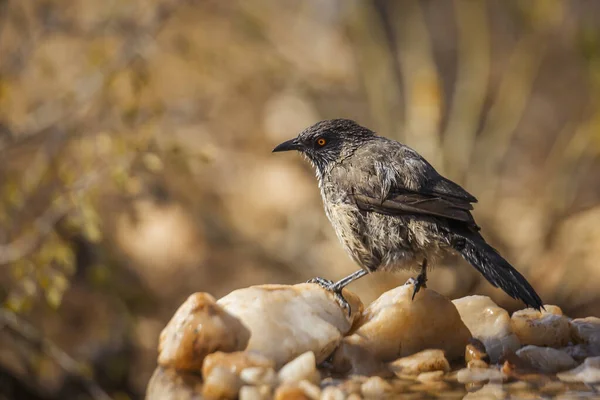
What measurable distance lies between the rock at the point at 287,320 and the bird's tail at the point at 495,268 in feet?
2.21

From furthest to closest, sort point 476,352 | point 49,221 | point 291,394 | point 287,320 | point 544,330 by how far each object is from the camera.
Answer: point 49,221, point 544,330, point 476,352, point 287,320, point 291,394

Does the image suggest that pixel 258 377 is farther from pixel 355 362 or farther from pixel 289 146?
pixel 289 146

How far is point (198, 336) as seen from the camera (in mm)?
3209

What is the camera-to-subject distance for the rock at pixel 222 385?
2969 mm

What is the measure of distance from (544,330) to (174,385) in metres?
1.69

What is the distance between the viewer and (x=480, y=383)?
3.30 metres

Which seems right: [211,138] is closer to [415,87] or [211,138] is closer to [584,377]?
[415,87]

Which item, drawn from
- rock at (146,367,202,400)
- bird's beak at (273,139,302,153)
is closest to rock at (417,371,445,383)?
rock at (146,367,202,400)

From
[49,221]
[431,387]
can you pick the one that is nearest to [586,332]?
[431,387]

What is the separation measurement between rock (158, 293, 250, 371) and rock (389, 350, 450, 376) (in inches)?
26.2

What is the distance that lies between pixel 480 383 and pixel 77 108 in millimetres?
4357

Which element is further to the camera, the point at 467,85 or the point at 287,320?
the point at 467,85

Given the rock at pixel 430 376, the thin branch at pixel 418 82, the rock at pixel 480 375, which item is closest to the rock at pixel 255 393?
the rock at pixel 430 376

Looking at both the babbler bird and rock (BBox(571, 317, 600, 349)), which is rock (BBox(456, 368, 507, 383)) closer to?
the babbler bird
